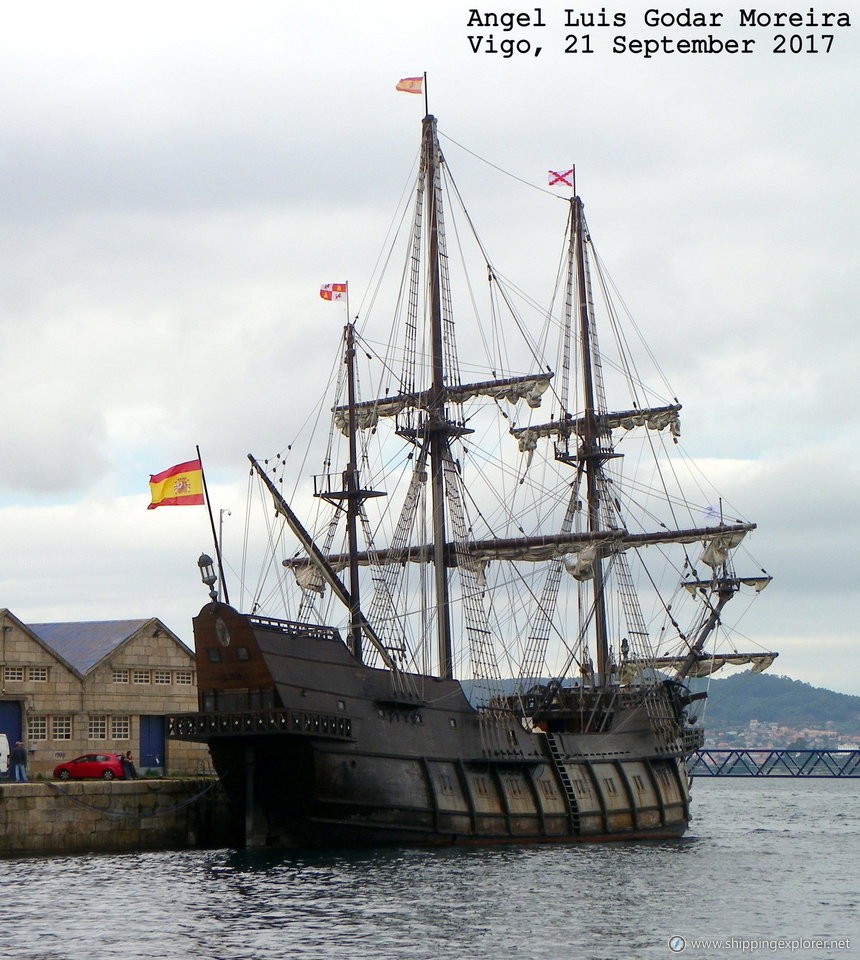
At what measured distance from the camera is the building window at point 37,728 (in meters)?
59.4

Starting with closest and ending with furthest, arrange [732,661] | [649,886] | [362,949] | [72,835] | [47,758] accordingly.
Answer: [362,949]
[649,886]
[72,835]
[47,758]
[732,661]

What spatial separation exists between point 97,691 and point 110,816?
13990 millimetres

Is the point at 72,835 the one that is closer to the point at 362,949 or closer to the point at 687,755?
the point at 362,949

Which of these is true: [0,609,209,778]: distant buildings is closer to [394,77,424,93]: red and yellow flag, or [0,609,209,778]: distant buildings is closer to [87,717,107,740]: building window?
[87,717,107,740]: building window

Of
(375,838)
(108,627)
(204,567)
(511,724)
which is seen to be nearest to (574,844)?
(511,724)

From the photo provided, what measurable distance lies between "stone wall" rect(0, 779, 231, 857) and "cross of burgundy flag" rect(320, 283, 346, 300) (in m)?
17.7

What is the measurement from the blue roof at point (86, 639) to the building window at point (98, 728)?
2058mm

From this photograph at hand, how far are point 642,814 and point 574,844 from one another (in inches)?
238

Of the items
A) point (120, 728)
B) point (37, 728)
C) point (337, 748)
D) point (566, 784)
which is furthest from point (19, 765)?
Result: point (566, 784)

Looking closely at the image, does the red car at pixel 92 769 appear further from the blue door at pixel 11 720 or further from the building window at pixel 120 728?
the building window at pixel 120 728

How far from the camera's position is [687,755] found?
2685 inches

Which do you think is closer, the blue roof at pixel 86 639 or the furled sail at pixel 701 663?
the blue roof at pixel 86 639

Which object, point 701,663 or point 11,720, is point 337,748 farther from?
point 701,663

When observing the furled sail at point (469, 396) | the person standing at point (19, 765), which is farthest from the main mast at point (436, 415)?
the person standing at point (19, 765)
